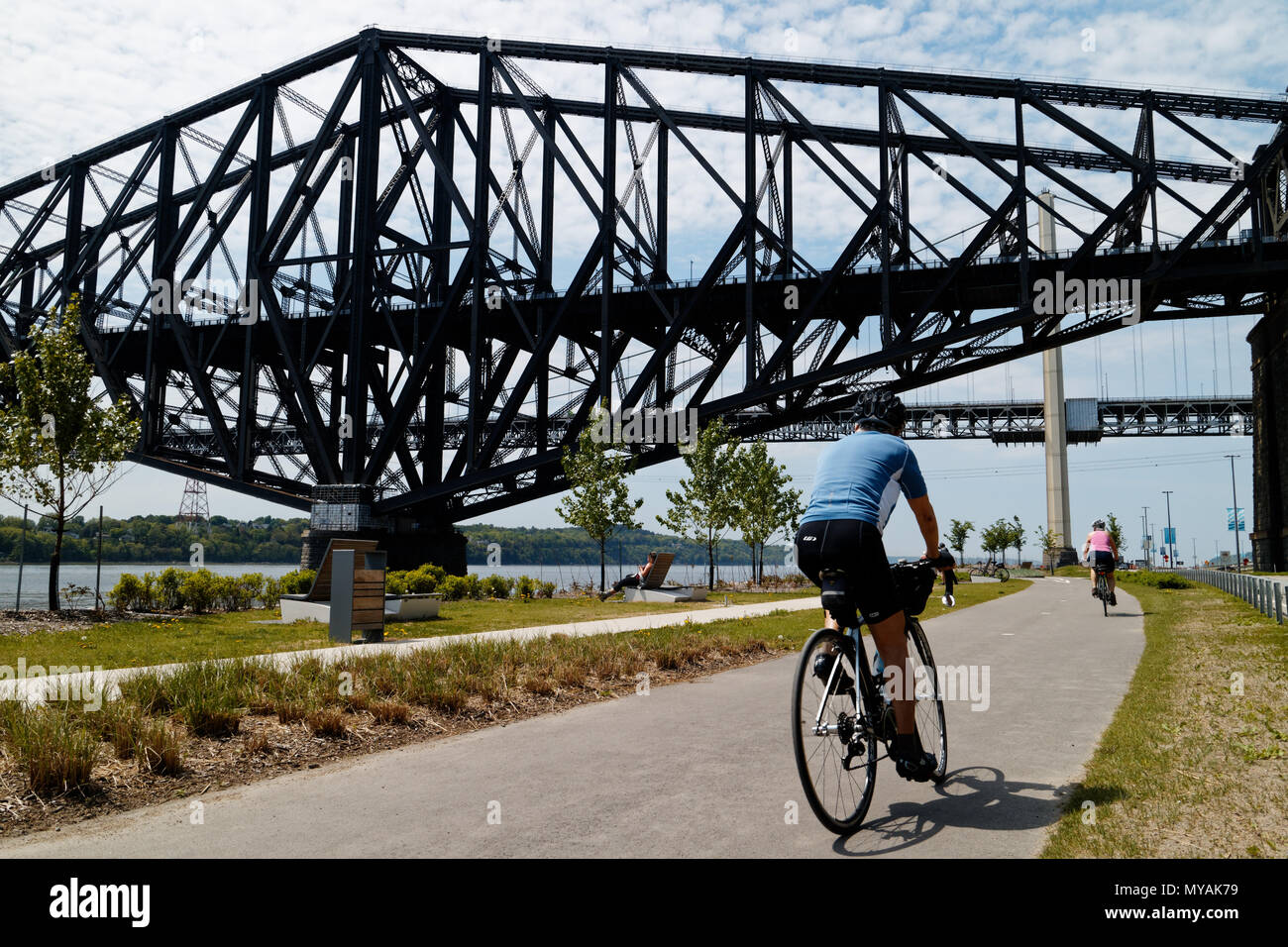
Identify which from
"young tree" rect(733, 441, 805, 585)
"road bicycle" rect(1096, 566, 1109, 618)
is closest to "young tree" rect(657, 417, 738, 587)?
"young tree" rect(733, 441, 805, 585)

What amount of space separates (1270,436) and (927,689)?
36388mm

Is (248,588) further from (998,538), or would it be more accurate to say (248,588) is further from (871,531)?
(998,538)

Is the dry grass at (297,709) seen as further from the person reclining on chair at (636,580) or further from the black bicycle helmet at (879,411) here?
the person reclining on chair at (636,580)

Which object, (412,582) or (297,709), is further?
(412,582)

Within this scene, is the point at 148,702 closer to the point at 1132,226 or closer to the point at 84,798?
the point at 84,798

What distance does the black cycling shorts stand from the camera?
171 inches

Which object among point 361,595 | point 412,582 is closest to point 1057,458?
point 412,582

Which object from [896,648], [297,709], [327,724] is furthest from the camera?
[297,709]

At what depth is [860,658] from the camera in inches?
175

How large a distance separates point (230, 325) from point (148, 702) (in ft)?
131

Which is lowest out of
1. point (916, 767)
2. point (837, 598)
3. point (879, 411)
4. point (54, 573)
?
point (916, 767)

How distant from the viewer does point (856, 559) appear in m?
4.35

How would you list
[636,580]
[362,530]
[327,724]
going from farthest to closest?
[362,530], [636,580], [327,724]

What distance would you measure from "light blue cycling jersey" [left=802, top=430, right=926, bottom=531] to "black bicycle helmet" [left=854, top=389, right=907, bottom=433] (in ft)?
0.71
